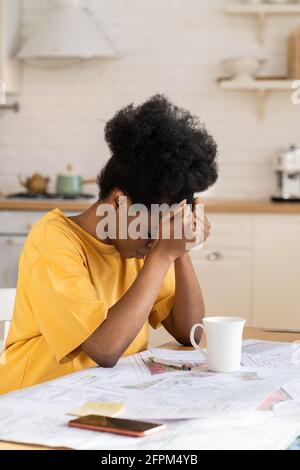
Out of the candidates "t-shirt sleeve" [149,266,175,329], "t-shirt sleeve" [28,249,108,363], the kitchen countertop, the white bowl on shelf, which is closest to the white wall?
the white bowl on shelf

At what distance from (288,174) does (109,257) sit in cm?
279

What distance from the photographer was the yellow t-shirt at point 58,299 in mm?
1639

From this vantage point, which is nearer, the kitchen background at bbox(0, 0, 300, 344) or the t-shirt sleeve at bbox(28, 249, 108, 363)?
the t-shirt sleeve at bbox(28, 249, 108, 363)

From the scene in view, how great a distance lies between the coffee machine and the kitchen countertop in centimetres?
26

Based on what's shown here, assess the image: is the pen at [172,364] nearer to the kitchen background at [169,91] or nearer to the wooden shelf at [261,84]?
the kitchen background at [169,91]

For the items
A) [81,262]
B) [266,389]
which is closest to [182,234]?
[81,262]

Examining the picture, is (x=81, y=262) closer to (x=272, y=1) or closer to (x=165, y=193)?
(x=165, y=193)

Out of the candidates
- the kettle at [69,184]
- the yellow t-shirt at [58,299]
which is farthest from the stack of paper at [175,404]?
the kettle at [69,184]

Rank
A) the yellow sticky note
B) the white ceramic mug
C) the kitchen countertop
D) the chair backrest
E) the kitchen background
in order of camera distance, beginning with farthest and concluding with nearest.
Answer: the kitchen background, the kitchen countertop, the chair backrest, the white ceramic mug, the yellow sticky note

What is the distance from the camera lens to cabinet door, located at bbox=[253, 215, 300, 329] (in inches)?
162

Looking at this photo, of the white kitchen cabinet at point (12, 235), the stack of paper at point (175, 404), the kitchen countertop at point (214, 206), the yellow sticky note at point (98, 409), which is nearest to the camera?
the stack of paper at point (175, 404)

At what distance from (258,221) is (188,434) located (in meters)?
3.06

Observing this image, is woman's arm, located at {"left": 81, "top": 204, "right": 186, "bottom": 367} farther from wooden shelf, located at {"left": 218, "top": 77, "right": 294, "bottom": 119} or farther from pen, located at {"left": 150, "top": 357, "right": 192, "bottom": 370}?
wooden shelf, located at {"left": 218, "top": 77, "right": 294, "bottom": 119}

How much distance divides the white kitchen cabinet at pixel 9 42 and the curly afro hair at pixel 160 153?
2900 millimetres
